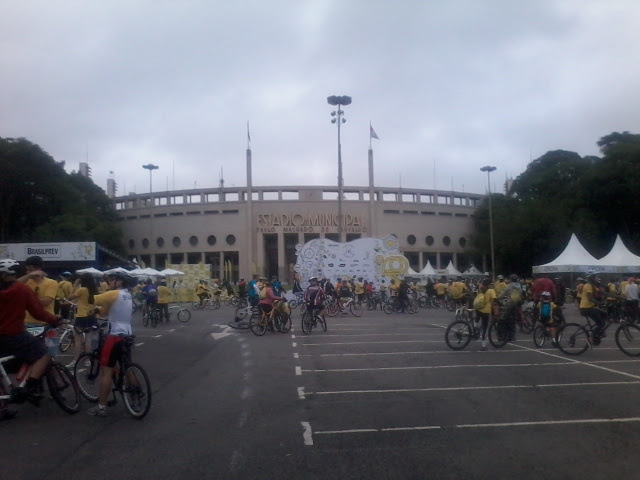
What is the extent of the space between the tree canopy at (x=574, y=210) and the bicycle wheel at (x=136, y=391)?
50894 mm

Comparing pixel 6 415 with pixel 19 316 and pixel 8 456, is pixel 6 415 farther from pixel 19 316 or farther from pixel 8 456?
pixel 8 456

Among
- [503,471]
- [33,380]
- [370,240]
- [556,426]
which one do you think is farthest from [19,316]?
[370,240]

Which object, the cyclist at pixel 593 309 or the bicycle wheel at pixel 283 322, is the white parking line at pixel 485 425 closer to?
the cyclist at pixel 593 309

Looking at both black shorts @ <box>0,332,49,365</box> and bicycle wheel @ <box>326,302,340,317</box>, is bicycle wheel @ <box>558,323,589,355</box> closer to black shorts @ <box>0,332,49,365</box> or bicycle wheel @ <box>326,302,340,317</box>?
black shorts @ <box>0,332,49,365</box>

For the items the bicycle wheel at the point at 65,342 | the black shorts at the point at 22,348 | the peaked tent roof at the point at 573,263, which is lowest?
the bicycle wheel at the point at 65,342

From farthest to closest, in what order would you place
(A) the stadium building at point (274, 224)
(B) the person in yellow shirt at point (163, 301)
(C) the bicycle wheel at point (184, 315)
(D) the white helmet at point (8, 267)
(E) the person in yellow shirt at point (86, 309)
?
(A) the stadium building at point (274, 224), (C) the bicycle wheel at point (184, 315), (B) the person in yellow shirt at point (163, 301), (E) the person in yellow shirt at point (86, 309), (D) the white helmet at point (8, 267)

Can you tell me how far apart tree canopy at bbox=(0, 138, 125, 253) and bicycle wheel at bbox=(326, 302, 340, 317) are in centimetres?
3429

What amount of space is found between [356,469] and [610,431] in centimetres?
301

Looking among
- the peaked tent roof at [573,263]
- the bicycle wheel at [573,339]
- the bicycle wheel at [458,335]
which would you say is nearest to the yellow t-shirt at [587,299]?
the bicycle wheel at [573,339]

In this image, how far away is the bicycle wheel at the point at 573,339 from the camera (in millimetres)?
14289

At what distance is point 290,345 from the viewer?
17.5 metres

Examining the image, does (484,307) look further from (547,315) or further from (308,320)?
(308,320)

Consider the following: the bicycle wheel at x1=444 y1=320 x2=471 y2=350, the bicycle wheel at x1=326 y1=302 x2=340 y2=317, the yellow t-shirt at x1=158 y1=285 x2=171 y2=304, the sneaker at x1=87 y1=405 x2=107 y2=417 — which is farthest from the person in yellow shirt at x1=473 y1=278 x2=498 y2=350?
the bicycle wheel at x1=326 y1=302 x2=340 y2=317

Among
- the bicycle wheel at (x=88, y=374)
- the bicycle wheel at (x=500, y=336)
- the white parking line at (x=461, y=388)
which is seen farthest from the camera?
the bicycle wheel at (x=500, y=336)
